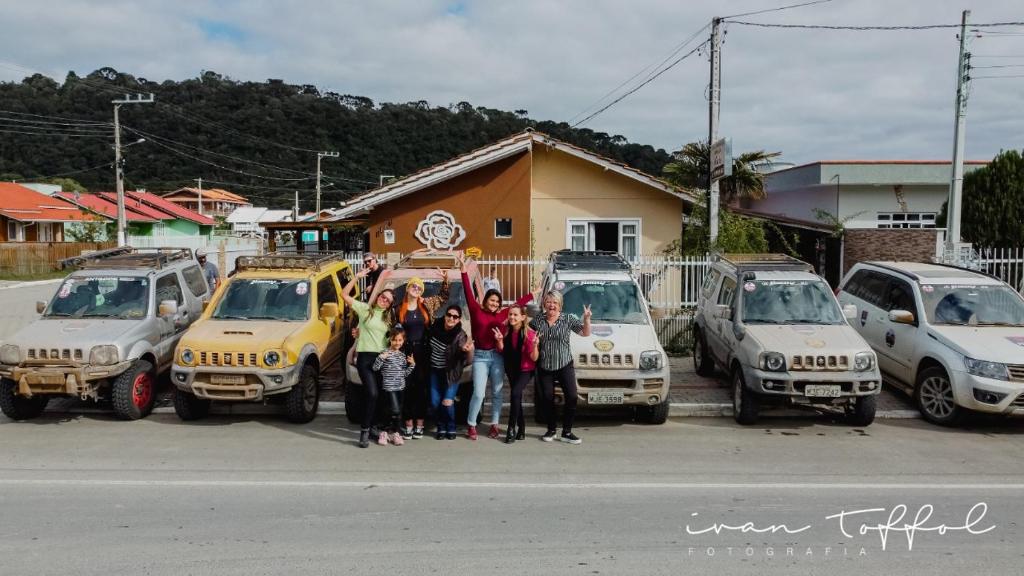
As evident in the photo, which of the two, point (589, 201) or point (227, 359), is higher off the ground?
point (589, 201)

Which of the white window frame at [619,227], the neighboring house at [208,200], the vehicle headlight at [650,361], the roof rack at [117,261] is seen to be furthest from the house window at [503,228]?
the neighboring house at [208,200]

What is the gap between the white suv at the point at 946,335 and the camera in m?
8.67

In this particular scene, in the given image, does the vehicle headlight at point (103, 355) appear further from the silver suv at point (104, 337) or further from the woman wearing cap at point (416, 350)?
the woman wearing cap at point (416, 350)

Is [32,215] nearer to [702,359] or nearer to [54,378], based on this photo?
[54,378]

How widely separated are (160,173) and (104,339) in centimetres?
7267

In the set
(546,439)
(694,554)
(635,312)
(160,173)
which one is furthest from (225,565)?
(160,173)

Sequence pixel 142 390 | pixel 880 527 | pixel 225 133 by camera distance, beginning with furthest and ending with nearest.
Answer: pixel 225 133 < pixel 142 390 < pixel 880 527

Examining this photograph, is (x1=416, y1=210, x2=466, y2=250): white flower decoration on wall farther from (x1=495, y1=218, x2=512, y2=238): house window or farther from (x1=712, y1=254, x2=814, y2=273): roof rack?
(x1=712, y1=254, x2=814, y2=273): roof rack

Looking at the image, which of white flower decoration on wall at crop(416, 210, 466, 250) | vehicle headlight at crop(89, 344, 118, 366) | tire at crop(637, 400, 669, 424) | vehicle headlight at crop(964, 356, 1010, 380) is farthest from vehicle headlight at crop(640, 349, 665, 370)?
white flower decoration on wall at crop(416, 210, 466, 250)

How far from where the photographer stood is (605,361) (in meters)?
8.72

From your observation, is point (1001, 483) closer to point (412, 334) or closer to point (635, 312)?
point (635, 312)

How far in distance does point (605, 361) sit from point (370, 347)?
2693 mm

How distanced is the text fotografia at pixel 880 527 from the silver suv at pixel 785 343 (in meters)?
2.65

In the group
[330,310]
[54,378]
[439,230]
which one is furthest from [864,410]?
[439,230]
